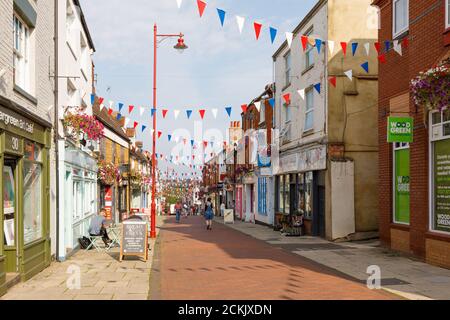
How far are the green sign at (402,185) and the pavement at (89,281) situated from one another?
728 centimetres

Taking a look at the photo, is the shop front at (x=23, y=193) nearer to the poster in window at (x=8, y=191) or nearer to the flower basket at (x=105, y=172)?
the poster in window at (x=8, y=191)

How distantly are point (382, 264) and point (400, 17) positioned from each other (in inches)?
278

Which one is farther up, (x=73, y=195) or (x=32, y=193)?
(x=32, y=193)

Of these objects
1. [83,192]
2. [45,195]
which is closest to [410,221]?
[45,195]

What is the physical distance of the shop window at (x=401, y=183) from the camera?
14758 millimetres

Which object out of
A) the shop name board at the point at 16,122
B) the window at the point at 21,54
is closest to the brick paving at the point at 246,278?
the shop name board at the point at 16,122

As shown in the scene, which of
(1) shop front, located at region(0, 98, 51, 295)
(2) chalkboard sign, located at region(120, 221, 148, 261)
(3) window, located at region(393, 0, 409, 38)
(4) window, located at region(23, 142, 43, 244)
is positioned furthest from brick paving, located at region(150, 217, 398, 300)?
(3) window, located at region(393, 0, 409, 38)

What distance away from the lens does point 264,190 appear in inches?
1283

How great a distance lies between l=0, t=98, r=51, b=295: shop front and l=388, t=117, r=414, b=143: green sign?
8643 millimetres

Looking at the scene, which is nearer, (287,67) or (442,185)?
(442,185)

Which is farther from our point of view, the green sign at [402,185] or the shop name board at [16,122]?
the green sign at [402,185]

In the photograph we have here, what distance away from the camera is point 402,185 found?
15.1 metres

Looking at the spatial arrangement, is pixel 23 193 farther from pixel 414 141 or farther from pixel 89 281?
pixel 414 141

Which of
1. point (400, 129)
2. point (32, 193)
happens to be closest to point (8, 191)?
point (32, 193)
